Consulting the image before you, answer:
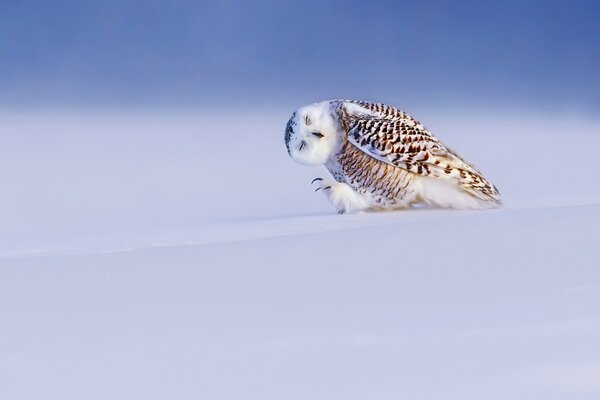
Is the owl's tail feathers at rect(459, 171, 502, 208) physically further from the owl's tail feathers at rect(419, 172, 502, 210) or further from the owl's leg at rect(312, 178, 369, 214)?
the owl's leg at rect(312, 178, 369, 214)

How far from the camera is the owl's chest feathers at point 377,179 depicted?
1.84 metres

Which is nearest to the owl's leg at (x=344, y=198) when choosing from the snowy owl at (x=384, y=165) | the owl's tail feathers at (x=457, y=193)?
the snowy owl at (x=384, y=165)

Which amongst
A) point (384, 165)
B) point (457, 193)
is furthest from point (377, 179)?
point (457, 193)

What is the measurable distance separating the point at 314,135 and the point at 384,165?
0.14m

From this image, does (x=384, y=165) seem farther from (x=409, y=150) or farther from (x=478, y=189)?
(x=478, y=189)

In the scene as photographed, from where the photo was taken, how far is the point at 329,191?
6.08 ft

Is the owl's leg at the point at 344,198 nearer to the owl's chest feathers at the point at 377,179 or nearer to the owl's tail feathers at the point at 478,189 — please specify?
the owl's chest feathers at the point at 377,179

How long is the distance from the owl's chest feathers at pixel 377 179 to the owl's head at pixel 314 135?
0.11 feet

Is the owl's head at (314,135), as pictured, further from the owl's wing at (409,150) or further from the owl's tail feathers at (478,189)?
the owl's tail feathers at (478,189)

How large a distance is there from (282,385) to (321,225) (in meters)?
0.61

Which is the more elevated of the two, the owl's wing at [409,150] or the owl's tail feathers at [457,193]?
the owl's wing at [409,150]

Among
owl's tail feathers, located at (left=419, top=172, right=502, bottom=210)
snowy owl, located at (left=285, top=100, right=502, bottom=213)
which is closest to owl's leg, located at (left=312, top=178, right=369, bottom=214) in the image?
snowy owl, located at (left=285, top=100, right=502, bottom=213)

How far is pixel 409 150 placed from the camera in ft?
6.04

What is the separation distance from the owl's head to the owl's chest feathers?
3 centimetres
